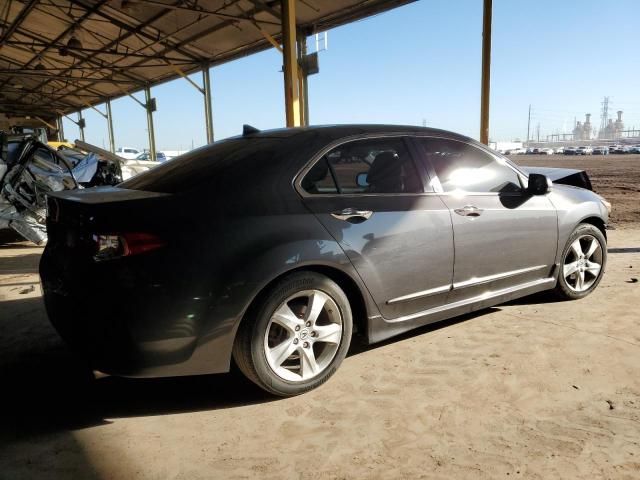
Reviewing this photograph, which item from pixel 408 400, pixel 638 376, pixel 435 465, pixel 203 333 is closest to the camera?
pixel 435 465

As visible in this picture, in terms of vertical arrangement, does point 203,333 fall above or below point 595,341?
above

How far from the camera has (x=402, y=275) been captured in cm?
292

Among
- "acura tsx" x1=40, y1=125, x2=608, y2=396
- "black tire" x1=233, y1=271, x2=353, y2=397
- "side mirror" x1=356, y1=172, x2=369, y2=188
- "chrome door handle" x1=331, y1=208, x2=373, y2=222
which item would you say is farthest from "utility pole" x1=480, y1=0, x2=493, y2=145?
"black tire" x1=233, y1=271, x2=353, y2=397

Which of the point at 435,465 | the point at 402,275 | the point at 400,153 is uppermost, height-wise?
the point at 400,153

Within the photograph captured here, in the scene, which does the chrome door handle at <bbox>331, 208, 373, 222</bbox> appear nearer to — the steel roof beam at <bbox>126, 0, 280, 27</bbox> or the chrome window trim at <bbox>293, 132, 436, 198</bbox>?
the chrome window trim at <bbox>293, 132, 436, 198</bbox>

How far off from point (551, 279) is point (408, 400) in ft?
6.56

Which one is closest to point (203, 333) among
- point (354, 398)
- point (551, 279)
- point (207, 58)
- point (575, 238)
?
point (354, 398)

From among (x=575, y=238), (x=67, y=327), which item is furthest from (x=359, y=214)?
(x=575, y=238)

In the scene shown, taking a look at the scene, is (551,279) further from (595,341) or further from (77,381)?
(77,381)

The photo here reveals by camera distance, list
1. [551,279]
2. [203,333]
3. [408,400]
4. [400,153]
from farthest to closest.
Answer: [551,279], [400,153], [408,400], [203,333]

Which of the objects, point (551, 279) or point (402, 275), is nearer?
point (402, 275)

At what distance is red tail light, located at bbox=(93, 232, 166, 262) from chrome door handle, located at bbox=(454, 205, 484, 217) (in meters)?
1.91

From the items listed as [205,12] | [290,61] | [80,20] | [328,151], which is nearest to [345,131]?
[328,151]

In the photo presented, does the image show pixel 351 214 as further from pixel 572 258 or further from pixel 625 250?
pixel 625 250
